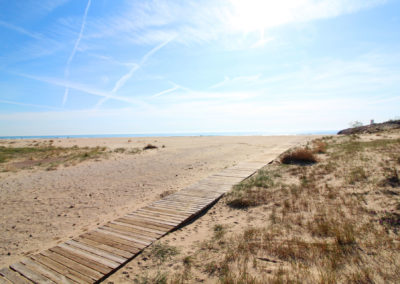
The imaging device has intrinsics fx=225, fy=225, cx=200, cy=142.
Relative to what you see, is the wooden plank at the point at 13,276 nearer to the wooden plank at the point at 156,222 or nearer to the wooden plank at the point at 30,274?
the wooden plank at the point at 30,274

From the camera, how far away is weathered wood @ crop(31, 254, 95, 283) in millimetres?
3533

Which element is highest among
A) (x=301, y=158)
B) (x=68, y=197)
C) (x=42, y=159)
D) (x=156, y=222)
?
(x=301, y=158)

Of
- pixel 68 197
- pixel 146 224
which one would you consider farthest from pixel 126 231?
pixel 68 197

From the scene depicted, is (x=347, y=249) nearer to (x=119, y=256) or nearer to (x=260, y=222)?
(x=260, y=222)

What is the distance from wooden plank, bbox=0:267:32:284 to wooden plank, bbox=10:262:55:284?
0.04 meters

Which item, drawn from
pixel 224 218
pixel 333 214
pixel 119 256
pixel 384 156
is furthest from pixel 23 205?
pixel 384 156

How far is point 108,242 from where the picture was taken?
4.63 m

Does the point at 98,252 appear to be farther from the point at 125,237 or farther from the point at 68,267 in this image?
the point at 125,237

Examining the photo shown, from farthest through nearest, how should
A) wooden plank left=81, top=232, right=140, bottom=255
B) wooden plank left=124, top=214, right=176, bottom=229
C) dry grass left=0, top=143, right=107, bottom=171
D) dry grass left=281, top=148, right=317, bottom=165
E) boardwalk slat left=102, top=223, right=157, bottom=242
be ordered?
dry grass left=0, top=143, right=107, bottom=171, dry grass left=281, top=148, right=317, bottom=165, wooden plank left=124, top=214, right=176, bottom=229, boardwalk slat left=102, top=223, right=157, bottom=242, wooden plank left=81, top=232, right=140, bottom=255

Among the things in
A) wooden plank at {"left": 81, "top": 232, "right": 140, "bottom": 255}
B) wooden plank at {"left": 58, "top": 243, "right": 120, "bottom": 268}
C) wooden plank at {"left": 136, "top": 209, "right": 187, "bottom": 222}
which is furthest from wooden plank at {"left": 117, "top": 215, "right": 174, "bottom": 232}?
wooden plank at {"left": 58, "top": 243, "right": 120, "bottom": 268}

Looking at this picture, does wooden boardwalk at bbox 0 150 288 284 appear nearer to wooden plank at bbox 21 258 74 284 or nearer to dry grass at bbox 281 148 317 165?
wooden plank at bbox 21 258 74 284

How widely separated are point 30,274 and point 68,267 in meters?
0.55

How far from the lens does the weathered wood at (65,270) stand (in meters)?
3.53

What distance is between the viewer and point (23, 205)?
7766mm
